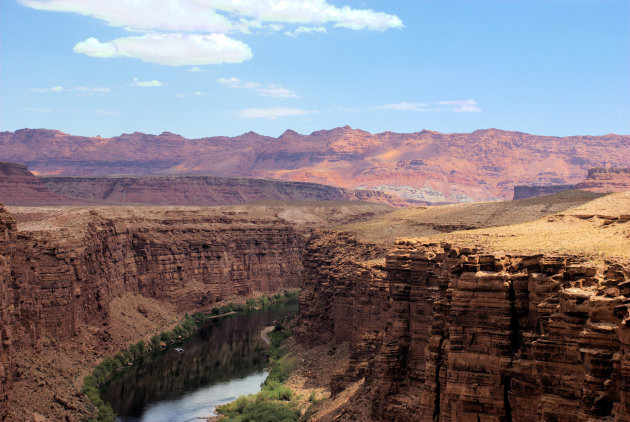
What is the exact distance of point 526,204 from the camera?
7900 cm

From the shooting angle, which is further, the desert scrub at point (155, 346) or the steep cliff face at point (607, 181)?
the steep cliff face at point (607, 181)

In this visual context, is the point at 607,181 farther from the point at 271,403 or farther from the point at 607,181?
the point at 271,403

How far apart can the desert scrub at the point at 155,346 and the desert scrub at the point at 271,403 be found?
321 millimetres

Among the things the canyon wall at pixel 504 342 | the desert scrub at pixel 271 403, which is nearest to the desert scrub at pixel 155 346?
the desert scrub at pixel 271 403

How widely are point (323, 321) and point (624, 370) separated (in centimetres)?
5124

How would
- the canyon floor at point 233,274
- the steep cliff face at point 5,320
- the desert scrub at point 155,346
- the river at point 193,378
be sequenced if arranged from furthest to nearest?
1. the river at point 193,378
2. the desert scrub at point 155,346
3. the steep cliff face at point 5,320
4. the canyon floor at point 233,274

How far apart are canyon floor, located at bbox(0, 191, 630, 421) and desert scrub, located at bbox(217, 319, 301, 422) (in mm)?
1563

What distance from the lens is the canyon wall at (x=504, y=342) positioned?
17973mm

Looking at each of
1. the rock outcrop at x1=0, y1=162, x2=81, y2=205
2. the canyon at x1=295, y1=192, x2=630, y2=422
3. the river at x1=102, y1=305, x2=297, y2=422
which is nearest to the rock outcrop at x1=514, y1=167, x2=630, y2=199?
the river at x1=102, y1=305, x2=297, y2=422

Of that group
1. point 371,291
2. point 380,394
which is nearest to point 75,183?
point 371,291

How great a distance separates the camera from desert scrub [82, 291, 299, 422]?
188 feet

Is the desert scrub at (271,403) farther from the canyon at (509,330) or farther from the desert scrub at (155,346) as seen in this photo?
the canyon at (509,330)

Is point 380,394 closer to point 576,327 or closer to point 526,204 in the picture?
point 576,327

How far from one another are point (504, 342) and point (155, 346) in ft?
200
